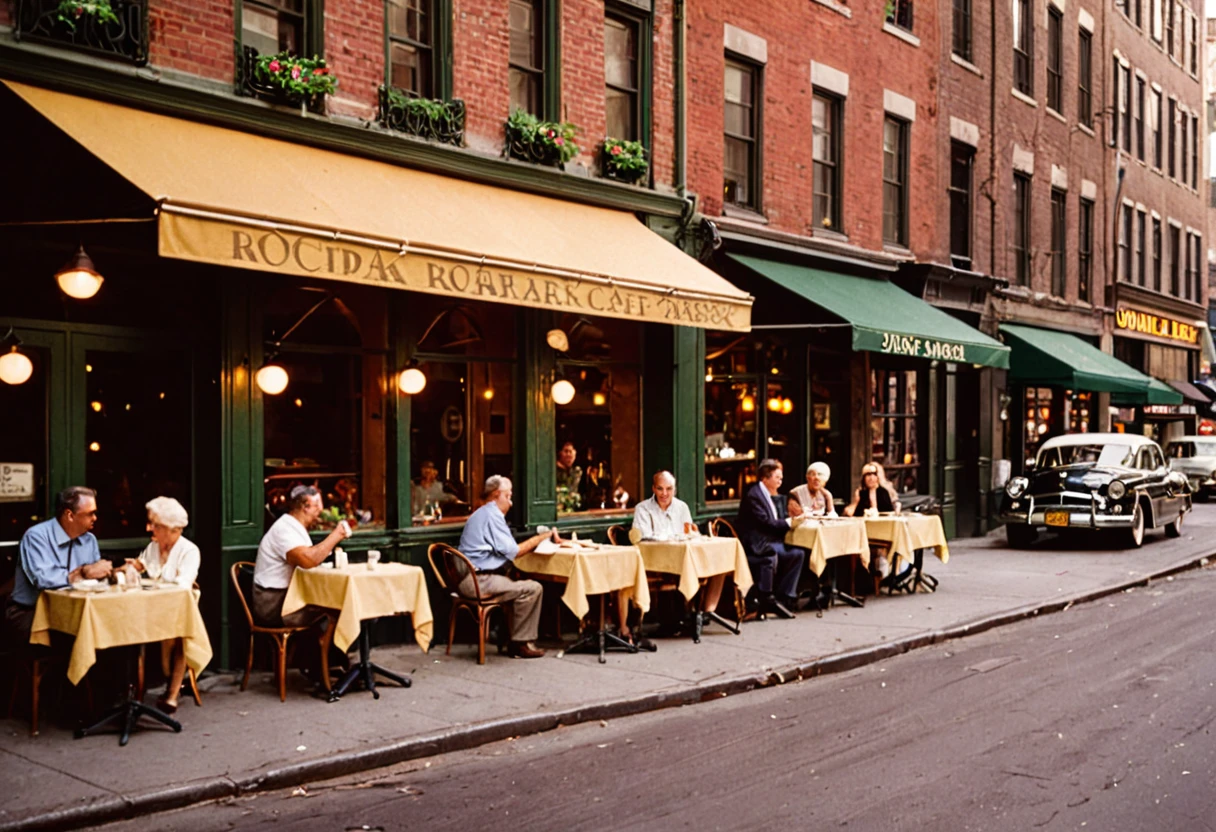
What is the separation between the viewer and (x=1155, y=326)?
108ft

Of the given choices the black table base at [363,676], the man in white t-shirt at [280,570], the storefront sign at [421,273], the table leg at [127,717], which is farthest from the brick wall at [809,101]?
the table leg at [127,717]

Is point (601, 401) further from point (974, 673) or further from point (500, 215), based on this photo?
point (974, 673)

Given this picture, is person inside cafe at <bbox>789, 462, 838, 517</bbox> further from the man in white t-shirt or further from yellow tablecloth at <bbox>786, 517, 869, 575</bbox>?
the man in white t-shirt

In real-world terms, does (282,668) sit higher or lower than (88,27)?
lower

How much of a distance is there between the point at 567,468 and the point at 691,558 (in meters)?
2.47

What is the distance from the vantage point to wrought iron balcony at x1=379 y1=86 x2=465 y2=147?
11.5 meters

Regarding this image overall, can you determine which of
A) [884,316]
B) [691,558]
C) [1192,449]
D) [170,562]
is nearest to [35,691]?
[170,562]

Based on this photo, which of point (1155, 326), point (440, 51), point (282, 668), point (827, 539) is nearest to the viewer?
point (282, 668)

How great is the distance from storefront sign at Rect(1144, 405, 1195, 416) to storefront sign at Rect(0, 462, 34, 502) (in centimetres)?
2942

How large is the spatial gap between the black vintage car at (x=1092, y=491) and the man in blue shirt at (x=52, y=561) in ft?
50.7

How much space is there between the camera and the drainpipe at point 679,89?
1491 cm

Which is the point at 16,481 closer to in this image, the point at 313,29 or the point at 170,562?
the point at 170,562

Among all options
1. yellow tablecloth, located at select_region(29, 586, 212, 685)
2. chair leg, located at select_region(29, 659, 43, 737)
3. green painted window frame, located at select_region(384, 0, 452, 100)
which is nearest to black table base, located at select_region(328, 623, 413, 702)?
yellow tablecloth, located at select_region(29, 586, 212, 685)

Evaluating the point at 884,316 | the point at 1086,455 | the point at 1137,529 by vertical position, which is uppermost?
the point at 884,316
